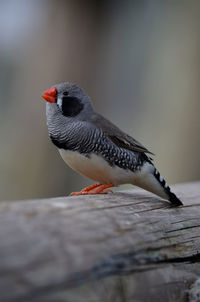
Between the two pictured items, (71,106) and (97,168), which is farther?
(71,106)

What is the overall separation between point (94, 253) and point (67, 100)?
191 cm

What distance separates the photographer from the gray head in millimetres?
3410

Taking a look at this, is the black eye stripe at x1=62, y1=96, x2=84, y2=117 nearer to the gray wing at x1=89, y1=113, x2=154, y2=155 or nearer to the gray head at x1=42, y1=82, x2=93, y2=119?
the gray head at x1=42, y1=82, x2=93, y2=119

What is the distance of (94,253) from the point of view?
1758mm

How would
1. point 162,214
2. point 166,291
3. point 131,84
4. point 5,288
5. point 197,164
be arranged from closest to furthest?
point 5,288
point 166,291
point 162,214
point 197,164
point 131,84

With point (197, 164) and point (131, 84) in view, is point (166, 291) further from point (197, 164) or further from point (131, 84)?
point (131, 84)

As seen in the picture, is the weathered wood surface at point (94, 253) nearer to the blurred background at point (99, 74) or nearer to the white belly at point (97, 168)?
the white belly at point (97, 168)

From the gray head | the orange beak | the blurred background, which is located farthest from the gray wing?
the blurred background

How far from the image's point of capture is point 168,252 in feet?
7.16

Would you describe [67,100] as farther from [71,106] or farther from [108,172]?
[108,172]

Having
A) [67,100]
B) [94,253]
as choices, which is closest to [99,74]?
[67,100]

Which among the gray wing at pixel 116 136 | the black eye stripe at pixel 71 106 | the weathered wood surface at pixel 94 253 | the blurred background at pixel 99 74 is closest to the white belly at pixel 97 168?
the gray wing at pixel 116 136

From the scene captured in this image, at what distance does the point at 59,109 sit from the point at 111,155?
0.58 metres

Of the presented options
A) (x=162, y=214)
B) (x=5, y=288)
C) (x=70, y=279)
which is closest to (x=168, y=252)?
(x=162, y=214)
